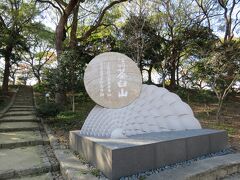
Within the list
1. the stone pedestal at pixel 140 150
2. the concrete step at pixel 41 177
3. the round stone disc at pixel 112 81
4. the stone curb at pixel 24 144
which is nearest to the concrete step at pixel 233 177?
the stone pedestal at pixel 140 150

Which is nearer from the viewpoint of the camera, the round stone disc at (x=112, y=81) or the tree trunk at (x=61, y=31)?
the round stone disc at (x=112, y=81)

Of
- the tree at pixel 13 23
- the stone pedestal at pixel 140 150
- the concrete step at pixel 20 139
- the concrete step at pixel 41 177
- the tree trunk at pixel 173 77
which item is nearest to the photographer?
the stone pedestal at pixel 140 150

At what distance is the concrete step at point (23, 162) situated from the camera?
4320mm

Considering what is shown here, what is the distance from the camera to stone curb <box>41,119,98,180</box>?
379cm

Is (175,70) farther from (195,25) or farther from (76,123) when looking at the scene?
(76,123)

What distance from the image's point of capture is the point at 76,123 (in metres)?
→ 8.35

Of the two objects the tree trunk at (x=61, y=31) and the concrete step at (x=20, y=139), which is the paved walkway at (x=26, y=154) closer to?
the concrete step at (x=20, y=139)

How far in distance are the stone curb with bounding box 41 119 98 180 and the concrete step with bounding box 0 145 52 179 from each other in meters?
0.27

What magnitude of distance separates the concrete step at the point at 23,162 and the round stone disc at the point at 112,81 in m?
1.65

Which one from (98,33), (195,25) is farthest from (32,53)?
(195,25)

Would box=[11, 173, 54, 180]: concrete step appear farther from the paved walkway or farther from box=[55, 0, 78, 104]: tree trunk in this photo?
box=[55, 0, 78, 104]: tree trunk

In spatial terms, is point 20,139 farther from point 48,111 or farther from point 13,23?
point 13,23

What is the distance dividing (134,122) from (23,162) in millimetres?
2309

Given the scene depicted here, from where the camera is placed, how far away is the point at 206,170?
159 inches
